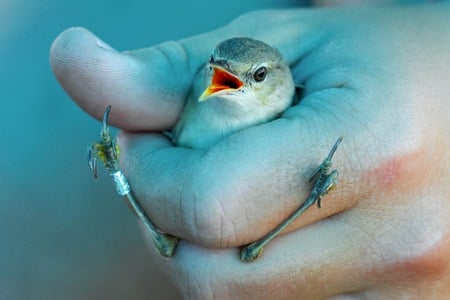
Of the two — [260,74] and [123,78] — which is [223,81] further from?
[123,78]

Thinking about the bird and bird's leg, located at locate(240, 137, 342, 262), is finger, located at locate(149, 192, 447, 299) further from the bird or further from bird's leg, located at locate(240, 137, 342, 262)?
the bird

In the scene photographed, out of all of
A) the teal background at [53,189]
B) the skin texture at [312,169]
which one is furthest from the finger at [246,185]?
the teal background at [53,189]

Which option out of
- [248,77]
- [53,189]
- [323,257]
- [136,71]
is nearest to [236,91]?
[248,77]

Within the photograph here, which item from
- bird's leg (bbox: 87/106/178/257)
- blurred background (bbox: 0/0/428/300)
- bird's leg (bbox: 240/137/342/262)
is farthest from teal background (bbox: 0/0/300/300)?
bird's leg (bbox: 240/137/342/262)

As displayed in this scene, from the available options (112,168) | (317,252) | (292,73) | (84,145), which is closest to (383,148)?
(317,252)

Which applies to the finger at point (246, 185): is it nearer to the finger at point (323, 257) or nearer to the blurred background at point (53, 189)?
the finger at point (323, 257)

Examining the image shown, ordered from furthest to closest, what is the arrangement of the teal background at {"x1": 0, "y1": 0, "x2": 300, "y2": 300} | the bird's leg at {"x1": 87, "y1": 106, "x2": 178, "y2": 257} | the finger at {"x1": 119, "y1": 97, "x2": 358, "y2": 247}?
1. the teal background at {"x1": 0, "y1": 0, "x2": 300, "y2": 300}
2. the bird's leg at {"x1": 87, "y1": 106, "x2": 178, "y2": 257}
3. the finger at {"x1": 119, "y1": 97, "x2": 358, "y2": 247}
